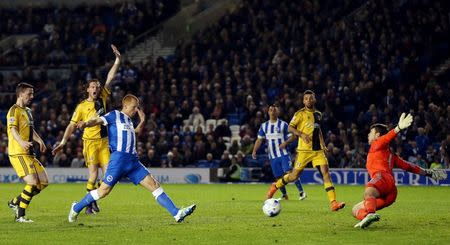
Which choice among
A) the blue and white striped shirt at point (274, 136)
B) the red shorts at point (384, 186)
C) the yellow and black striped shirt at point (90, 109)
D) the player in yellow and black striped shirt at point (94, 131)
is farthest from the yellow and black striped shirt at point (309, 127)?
the red shorts at point (384, 186)

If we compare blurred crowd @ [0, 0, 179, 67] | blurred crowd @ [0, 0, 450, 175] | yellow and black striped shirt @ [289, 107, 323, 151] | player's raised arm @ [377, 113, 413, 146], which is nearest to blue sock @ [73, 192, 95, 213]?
player's raised arm @ [377, 113, 413, 146]

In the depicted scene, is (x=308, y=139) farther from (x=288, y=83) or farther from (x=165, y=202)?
(x=288, y=83)

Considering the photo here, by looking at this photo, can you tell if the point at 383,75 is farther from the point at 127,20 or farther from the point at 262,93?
the point at 127,20

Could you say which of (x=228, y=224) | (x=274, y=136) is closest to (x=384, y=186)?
(x=228, y=224)

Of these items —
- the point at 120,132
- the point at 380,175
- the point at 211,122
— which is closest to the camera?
the point at 380,175

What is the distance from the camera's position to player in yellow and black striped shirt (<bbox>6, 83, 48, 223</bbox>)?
16000 mm

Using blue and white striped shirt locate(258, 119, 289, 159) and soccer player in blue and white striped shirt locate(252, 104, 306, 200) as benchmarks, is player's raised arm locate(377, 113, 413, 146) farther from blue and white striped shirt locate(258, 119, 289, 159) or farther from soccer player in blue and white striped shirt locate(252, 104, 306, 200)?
blue and white striped shirt locate(258, 119, 289, 159)

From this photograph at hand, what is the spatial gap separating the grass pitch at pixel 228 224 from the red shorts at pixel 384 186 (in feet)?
1.40

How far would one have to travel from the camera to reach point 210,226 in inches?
579

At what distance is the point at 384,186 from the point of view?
14.2m

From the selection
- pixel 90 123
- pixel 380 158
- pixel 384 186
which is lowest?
pixel 384 186

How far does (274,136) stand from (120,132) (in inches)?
358

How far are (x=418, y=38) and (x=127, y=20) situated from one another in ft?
54.4

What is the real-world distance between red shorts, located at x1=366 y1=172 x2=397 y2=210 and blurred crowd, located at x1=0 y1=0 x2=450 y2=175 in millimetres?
16194
